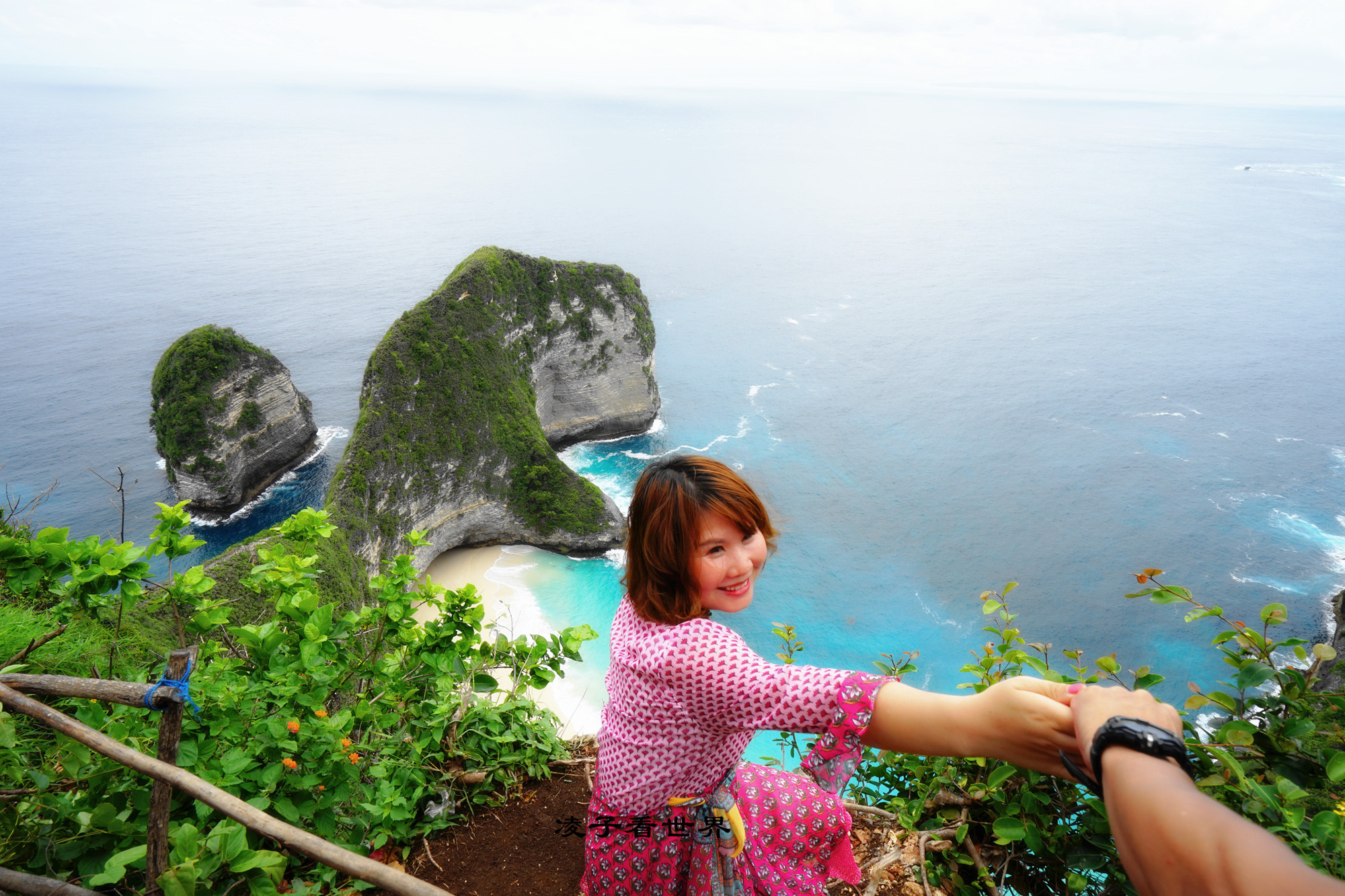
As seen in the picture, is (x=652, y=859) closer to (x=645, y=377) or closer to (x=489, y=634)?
(x=489, y=634)

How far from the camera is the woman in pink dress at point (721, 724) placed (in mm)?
1928

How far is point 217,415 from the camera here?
1320 inches

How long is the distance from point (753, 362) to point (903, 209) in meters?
77.0

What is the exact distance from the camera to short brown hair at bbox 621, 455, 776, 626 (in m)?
2.35

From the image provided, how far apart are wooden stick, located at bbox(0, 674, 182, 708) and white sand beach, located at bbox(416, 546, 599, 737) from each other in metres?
21.3

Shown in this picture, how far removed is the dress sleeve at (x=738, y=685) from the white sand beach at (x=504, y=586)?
22.3 metres

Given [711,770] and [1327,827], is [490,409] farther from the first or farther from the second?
[1327,827]

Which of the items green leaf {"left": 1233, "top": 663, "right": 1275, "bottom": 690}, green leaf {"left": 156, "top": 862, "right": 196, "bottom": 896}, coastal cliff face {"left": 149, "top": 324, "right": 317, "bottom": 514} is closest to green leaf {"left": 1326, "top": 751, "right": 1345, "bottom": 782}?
green leaf {"left": 1233, "top": 663, "right": 1275, "bottom": 690}

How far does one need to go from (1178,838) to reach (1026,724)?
56 cm

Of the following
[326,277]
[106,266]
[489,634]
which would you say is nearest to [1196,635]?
[489,634]

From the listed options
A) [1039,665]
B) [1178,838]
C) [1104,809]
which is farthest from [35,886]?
[1039,665]

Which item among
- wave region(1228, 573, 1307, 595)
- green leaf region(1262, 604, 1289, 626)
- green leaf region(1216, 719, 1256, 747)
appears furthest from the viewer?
wave region(1228, 573, 1307, 595)

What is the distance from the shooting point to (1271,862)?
1075mm

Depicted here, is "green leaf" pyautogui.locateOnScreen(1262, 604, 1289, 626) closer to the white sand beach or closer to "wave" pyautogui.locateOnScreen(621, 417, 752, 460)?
the white sand beach
